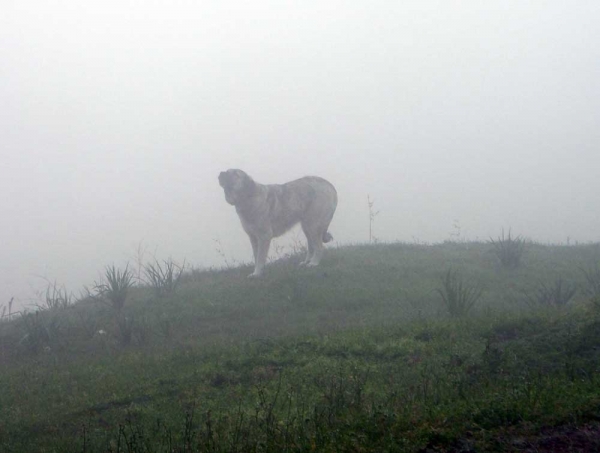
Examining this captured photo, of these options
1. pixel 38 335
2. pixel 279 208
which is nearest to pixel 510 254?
pixel 279 208

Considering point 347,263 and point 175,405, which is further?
point 347,263

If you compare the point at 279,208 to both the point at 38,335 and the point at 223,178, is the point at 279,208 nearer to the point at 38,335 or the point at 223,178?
the point at 223,178

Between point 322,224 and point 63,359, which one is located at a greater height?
point 322,224

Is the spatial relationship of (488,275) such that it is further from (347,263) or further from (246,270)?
(246,270)

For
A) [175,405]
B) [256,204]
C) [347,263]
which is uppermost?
[256,204]

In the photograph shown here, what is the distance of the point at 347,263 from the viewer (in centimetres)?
1591

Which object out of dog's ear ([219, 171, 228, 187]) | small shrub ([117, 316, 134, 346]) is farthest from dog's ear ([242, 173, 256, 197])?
small shrub ([117, 316, 134, 346])

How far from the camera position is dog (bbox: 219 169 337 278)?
15070 mm

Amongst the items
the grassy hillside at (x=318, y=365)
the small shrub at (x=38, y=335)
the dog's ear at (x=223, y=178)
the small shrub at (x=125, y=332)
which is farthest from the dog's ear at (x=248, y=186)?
the small shrub at (x=38, y=335)

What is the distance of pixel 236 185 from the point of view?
49.0ft

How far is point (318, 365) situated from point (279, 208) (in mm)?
7812

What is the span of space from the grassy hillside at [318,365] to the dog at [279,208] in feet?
2.13

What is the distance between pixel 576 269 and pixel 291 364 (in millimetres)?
8897

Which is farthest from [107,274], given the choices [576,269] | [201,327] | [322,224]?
[576,269]
